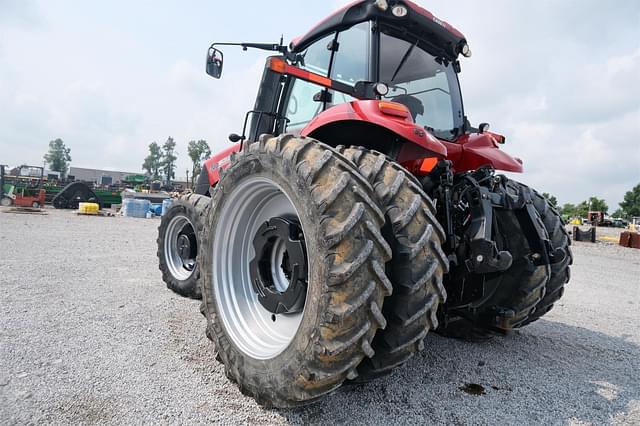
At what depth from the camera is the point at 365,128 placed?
2434 millimetres

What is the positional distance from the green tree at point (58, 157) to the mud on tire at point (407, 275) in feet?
328

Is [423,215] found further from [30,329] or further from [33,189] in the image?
[33,189]

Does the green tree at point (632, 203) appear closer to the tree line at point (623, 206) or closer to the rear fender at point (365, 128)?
the tree line at point (623, 206)

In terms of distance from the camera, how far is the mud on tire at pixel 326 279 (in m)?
1.58

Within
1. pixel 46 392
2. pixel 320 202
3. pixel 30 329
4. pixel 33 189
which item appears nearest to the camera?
pixel 320 202

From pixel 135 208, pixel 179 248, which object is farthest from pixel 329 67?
pixel 135 208

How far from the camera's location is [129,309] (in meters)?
3.46

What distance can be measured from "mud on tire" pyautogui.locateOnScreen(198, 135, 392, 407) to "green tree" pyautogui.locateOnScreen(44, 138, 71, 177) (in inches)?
3921

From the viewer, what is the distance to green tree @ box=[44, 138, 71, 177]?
8646 centimetres

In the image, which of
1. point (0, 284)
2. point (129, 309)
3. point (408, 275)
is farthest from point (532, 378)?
point (0, 284)

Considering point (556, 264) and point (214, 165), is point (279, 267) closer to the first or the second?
point (556, 264)

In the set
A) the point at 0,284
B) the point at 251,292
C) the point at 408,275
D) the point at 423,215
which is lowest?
the point at 0,284

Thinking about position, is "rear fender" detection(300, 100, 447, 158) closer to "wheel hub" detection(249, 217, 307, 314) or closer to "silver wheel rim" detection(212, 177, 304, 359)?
"silver wheel rim" detection(212, 177, 304, 359)

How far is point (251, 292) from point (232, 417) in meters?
0.82
